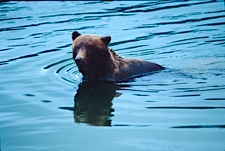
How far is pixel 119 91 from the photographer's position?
8.34 meters

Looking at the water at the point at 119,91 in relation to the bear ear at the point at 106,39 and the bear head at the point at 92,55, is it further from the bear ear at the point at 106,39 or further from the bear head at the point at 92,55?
the bear ear at the point at 106,39

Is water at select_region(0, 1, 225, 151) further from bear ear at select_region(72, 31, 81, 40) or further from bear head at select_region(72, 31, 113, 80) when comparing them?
bear ear at select_region(72, 31, 81, 40)

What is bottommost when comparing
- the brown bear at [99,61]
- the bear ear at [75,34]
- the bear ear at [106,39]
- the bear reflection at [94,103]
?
the bear reflection at [94,103]

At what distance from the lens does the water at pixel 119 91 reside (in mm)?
5754

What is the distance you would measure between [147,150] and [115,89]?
3260 millimetres

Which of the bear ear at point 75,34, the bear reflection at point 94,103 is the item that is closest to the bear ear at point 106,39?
the bear ear at point 75,34

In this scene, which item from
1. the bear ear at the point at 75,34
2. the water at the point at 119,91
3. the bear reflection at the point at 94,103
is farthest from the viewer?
the bear ear at the point at 75,34

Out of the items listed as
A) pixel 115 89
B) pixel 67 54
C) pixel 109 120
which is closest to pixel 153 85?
pixel 115 89

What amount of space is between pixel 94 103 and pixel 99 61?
161 cm

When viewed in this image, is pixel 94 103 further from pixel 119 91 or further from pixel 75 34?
pixel 75 34

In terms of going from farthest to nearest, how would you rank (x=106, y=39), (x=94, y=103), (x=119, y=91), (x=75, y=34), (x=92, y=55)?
(x=75, y=34) < (x=106, y=39) < (x=92, y=55) < (x=119, y=91) < (x=94, y=103)

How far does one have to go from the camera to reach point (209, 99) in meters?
7.50

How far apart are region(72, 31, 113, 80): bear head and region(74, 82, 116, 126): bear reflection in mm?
263

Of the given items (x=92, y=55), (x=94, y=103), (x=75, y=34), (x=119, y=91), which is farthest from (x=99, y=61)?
(x=94, y=103)
